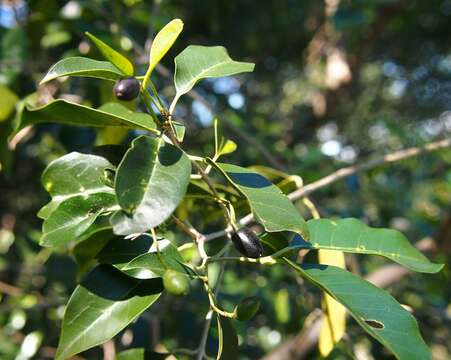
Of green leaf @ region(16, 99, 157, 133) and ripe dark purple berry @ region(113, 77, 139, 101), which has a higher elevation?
ripe dark purple berry @ region(113, 77, 139, 101)

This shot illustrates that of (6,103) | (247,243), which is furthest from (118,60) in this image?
(6,103)

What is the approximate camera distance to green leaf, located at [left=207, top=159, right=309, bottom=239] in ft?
2.07

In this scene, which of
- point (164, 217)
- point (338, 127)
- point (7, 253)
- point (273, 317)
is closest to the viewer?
point (164, 217)

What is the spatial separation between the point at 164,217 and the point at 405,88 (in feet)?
19.7

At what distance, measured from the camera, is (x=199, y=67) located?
747mm

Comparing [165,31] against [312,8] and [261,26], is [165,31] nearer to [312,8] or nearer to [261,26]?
[261,26]

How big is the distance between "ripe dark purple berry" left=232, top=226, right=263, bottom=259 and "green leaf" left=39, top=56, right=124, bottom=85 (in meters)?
0.23

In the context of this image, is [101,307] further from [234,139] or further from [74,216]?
[234,139]

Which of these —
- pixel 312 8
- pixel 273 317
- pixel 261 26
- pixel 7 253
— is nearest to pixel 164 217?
pixel 273 317

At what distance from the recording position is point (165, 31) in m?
0.66

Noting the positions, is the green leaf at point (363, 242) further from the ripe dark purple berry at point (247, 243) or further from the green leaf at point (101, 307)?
the green leaf at point (101, 307)

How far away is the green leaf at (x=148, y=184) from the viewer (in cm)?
57

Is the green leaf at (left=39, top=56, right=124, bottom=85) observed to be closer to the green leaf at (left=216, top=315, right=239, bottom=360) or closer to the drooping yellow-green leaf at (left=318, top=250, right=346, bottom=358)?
the green leaf at (left=216, top=315, right=239, bottom=360)

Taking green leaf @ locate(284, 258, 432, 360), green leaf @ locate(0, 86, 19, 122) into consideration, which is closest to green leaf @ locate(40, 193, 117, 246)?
green leaf @ locate(284, 258, 432, 360)
